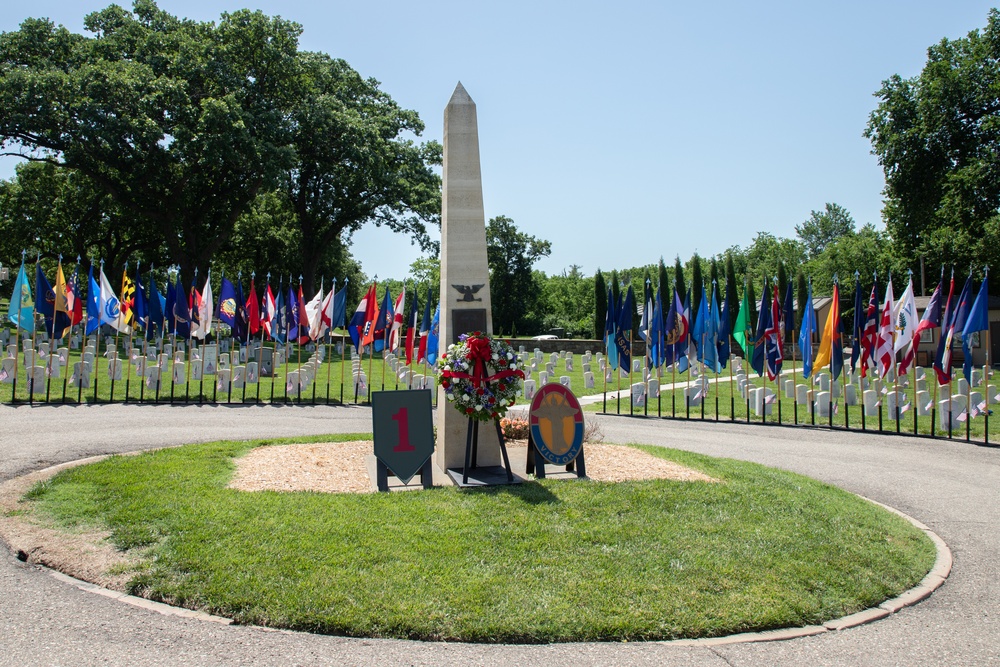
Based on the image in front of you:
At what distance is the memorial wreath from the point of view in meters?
9.01

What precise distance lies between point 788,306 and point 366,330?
10.6 m

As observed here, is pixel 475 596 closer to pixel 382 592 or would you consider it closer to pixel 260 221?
pixel 382 592

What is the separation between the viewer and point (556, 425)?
9195mm

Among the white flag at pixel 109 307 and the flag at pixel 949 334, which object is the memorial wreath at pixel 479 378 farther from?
the white flag at pixel 109 307

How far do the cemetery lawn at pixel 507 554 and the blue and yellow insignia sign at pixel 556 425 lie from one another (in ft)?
2.84

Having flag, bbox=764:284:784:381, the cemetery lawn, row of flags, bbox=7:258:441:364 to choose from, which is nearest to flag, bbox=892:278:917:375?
flag, bbox=764:284:784:381

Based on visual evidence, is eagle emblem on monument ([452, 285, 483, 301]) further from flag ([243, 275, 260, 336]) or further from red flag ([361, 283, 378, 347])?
flag ([243, 275, 260, 336])

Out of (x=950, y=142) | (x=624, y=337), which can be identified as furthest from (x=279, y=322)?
(x=950, y=142)

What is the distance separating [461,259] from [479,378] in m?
1.95

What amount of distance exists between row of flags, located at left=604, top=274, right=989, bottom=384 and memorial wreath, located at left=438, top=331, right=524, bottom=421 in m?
6.33

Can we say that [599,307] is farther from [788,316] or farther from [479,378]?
[479,378]

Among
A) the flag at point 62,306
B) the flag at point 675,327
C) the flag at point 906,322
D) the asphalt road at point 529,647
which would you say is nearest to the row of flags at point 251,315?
the flag at point 62,306

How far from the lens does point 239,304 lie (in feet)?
63.4

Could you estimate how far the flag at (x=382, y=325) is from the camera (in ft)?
63.1
